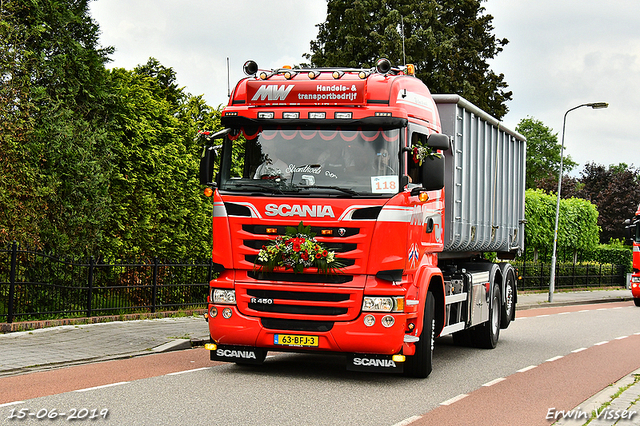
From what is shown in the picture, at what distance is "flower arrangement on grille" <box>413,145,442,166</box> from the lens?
9.45 m

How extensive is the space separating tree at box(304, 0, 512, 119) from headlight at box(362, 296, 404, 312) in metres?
30.0

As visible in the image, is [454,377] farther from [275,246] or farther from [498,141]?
[498,141]

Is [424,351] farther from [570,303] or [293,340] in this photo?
[570,303]

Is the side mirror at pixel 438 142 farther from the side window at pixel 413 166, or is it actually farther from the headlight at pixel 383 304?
the headlight at pixel 383 304

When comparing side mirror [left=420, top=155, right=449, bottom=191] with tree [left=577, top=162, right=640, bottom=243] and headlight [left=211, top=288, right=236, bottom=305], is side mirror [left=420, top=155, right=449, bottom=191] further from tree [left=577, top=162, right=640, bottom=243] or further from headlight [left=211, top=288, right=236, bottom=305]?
tree [left=577, top=162, right=640, bottom=243]

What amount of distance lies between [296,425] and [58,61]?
34.3 feet

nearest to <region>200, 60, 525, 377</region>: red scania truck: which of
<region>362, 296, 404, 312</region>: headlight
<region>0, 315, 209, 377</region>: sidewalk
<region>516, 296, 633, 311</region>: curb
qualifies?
<region>362, 296, 404, 312</region>: headlight

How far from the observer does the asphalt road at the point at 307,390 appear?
7.32 metres

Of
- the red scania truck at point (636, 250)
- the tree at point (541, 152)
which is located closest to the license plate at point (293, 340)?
the red scania truck at point (636, 250)

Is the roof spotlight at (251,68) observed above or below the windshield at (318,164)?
above

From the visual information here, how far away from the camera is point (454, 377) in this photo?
10375 millimetres

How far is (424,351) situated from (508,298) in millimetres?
5884

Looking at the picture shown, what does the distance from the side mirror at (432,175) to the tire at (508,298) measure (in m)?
6.20

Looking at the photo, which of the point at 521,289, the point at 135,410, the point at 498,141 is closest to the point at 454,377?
the point at 135,410
